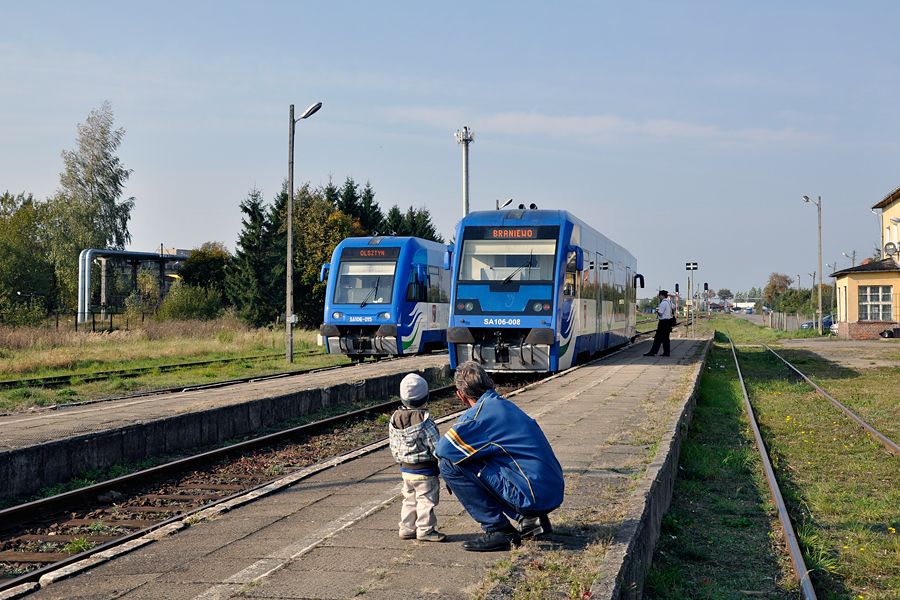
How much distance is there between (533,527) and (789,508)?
3411 mm

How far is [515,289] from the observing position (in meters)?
16.2

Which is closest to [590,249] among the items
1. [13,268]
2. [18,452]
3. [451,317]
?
[451,317]

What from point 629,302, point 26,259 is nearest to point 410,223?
point 26,259

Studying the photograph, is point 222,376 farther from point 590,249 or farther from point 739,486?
point 739,486

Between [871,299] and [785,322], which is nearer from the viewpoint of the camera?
[871,299]

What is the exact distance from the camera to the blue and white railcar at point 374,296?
21672 millimetres

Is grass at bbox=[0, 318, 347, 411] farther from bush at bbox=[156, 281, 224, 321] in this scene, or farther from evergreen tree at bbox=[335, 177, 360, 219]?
evergreen tree at bbox=[335, 177, 360, 219]

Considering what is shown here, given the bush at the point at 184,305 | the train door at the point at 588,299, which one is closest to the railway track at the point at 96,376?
the train door at the point at 588,299

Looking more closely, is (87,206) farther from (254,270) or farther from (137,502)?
(137,502)

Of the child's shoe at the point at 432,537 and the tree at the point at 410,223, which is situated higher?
the tree at the point at 410,223

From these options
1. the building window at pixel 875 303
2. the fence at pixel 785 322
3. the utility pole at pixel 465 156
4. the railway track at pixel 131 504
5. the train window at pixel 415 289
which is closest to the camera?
the railway track at pixel 131 504

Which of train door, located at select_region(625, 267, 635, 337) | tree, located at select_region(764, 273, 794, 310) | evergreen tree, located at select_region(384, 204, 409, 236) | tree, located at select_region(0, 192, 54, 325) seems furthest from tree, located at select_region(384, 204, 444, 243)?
tree, located at select_region(764, 273, 794, 310)

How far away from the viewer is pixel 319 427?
1180 centimetres

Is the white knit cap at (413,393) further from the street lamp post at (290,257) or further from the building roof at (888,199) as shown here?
the building roof at (888,199)
